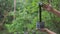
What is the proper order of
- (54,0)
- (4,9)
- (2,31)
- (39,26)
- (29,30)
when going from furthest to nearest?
1. (2,31)
2. (4,9)
3. (29,30)
4. (54,0)
5. (39,26)

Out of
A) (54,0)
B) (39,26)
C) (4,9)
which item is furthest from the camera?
(4,9)

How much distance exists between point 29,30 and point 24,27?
20 centimetres

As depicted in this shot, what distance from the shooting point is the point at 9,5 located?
203 inches

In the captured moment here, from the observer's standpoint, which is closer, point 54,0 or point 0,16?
point 54,0

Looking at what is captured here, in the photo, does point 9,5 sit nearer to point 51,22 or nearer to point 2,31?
point 2,31

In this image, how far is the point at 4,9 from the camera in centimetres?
511

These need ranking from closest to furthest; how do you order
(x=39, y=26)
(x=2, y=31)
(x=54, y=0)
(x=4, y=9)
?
1. (x=39, y=26)
2. (x=54, y=0)
3. (x=4, y=9)
4. (x=2, y=31)

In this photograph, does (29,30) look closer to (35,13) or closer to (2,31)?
(35,13)

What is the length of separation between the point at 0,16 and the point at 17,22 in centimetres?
203

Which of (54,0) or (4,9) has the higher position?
(54,0)

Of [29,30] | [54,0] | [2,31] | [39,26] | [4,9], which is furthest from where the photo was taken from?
[2,31]

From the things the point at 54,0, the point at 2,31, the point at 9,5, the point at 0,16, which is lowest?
the point at 2,31

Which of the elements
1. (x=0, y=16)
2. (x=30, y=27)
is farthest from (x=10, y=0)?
(x=30, y=27)

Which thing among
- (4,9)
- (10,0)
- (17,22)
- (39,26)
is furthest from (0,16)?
(39,26)
